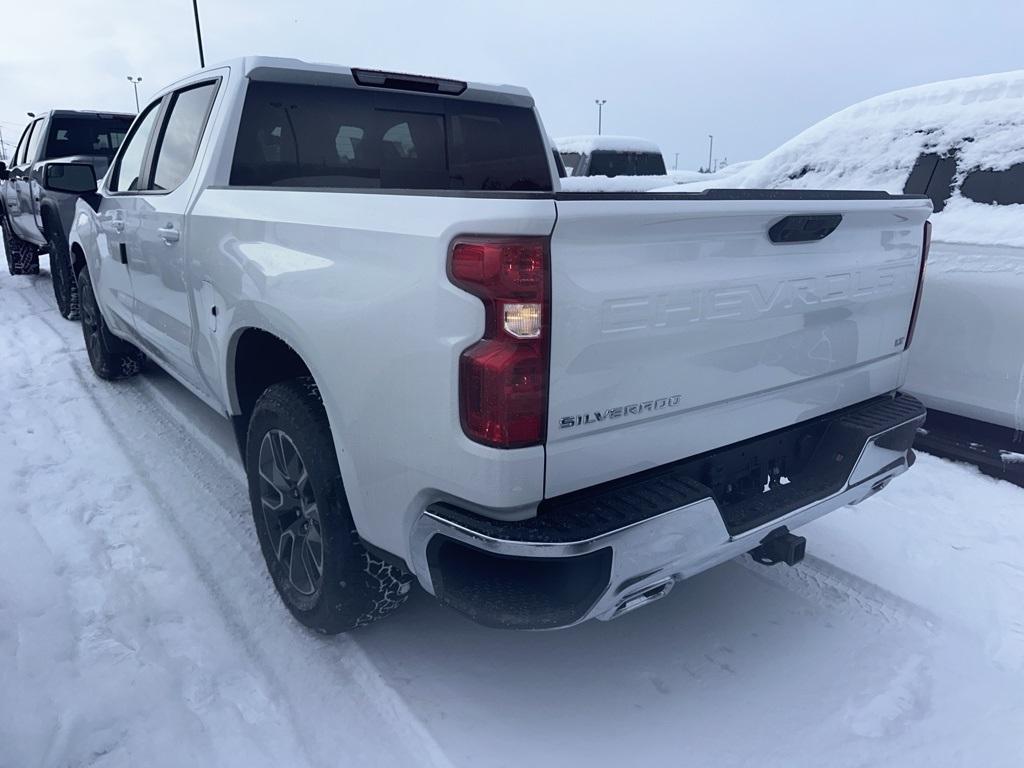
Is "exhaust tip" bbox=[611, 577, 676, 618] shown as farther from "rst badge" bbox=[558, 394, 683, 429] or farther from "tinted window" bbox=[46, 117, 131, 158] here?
"tinted window" bbox=[46, 117, 131, 158]

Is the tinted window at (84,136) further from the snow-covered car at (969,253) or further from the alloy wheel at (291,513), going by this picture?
the snow-covered car at (969,253)

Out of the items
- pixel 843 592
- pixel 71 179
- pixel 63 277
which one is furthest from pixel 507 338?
pixel 63 277

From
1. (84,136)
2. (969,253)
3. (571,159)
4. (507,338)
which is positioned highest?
(84,136)

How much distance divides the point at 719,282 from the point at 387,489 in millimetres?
1072

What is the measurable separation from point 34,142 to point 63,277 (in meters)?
2.96

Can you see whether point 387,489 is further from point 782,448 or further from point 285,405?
point 782,448

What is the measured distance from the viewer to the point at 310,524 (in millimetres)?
2582

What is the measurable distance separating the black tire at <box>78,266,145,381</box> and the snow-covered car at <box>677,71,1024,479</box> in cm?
505

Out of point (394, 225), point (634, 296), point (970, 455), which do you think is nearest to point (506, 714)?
point (634, 296)

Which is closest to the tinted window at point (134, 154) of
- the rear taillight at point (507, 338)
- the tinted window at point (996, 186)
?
the rear taillight at point (507, 338)

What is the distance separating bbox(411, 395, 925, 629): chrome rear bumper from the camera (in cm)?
183

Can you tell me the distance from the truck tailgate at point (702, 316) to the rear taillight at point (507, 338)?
0.14 ft

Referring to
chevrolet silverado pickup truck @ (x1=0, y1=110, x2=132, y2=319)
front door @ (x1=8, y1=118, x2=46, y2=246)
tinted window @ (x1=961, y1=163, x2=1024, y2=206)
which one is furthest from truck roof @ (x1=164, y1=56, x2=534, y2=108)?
front door @ (x1=8, y1=118, x2=46, y2=246)

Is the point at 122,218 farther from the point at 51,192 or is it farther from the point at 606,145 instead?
the point at 606,145
